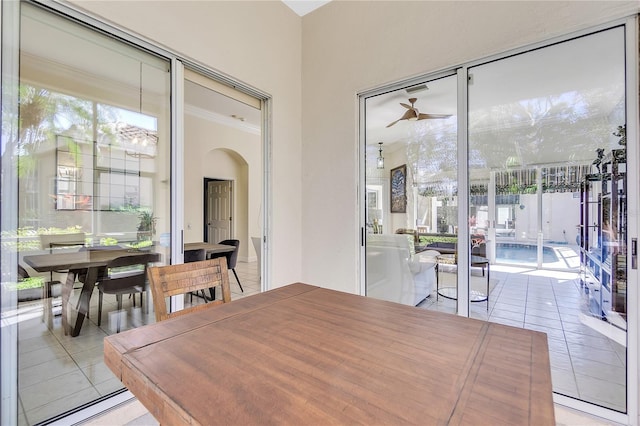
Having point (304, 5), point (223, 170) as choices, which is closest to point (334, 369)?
point (304, 5)

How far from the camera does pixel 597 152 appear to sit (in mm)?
1800

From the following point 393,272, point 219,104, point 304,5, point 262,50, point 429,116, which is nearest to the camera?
point 429,116

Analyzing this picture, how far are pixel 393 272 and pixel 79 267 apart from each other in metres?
2.50

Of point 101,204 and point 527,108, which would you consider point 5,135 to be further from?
point 527,108

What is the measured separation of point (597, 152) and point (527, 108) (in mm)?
511

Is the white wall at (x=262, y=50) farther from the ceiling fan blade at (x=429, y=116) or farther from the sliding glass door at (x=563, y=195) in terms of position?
the sliding glass door at (x=563, y=195)

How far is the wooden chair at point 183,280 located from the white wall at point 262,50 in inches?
52.8

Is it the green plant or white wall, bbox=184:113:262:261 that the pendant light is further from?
white wall, bbox=184:113:262:261

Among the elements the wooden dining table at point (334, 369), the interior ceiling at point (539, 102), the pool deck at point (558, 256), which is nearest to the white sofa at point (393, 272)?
the pool deck at point (558, 256)

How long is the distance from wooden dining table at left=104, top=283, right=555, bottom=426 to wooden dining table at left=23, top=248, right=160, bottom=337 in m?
1.16

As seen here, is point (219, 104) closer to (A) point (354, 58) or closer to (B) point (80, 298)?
(A) point (354, 58)

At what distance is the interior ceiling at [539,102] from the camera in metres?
1.78

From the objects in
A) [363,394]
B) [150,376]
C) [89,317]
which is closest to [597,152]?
[363,394]

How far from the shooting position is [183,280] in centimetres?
140
